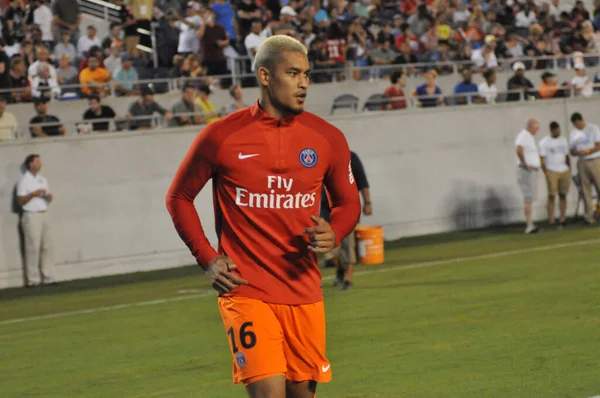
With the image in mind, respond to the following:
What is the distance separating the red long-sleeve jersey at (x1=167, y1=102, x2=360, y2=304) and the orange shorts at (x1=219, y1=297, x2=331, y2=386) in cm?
6

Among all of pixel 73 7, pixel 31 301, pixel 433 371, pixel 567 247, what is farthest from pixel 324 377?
pixel 73 7

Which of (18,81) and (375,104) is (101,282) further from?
(375,104)

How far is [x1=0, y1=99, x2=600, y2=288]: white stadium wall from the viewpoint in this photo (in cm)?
1939

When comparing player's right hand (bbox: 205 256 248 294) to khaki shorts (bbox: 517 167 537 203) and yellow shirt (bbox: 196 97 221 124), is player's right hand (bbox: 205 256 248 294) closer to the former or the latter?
yellow shirt (bbox: 196 97 221 124)

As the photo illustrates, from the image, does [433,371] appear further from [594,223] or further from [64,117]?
[594,223]

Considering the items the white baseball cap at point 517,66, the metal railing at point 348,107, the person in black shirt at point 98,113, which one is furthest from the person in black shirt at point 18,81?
the white baseball cap at point 517,66

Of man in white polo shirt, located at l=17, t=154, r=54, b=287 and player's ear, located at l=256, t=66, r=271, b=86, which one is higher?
player's ear, located at l=256, t=66, r=271, b=86

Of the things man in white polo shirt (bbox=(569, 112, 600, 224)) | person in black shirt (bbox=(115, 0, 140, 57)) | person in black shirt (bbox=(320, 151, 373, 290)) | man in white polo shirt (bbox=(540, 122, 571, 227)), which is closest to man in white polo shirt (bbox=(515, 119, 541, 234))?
man in white polo shirt (bbox=(540, 122, 571, 227))

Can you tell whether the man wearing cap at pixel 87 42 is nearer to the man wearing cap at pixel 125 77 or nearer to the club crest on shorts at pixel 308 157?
the man wearing cap at pixel 125 77

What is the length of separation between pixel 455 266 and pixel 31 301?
6222 mm

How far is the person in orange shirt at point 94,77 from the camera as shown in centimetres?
2080

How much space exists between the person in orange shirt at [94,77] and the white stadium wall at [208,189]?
1.42 metres

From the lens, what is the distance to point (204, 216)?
2097cm

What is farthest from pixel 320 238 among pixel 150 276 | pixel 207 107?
pixel 207 107
